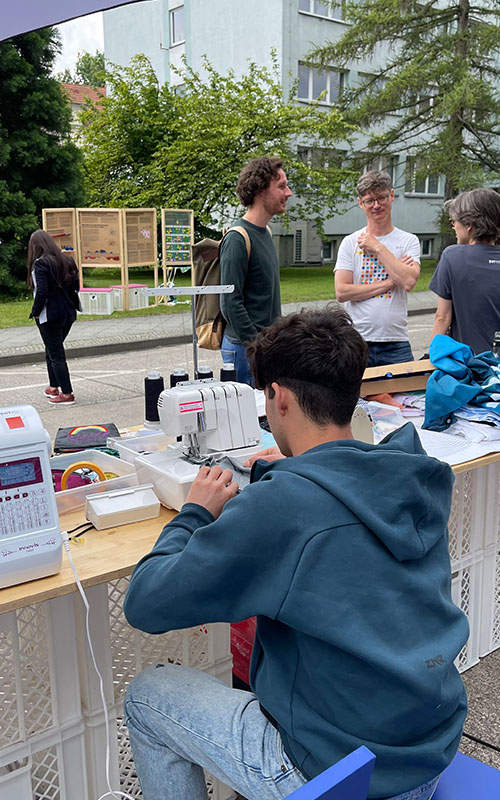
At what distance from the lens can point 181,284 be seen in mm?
15945

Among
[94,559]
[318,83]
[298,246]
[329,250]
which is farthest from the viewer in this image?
[329,250]

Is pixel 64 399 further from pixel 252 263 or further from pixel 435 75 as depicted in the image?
pixel 435 75

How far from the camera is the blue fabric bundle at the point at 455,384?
100 inches

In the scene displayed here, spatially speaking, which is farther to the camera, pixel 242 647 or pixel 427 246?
pixel 427 246

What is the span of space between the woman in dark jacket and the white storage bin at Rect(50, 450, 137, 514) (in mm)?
4757

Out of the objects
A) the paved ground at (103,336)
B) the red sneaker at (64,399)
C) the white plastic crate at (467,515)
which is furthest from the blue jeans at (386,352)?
the paved ground at (103,336)

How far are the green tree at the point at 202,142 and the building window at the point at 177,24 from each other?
5845 millimetres

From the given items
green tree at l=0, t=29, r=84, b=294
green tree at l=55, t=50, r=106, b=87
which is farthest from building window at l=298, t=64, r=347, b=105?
green tree at l=55, t=50, r=106, b=87

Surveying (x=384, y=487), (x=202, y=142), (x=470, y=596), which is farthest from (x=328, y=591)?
(x=202, y=142)

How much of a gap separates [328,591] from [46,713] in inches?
35.6

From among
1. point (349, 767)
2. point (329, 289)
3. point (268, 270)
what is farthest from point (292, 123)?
point (349, 767)

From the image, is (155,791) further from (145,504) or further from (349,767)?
(349,767)

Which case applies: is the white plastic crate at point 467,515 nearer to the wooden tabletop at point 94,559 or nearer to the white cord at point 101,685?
the wooden tabletop at point 94,559

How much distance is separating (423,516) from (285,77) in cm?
2118
